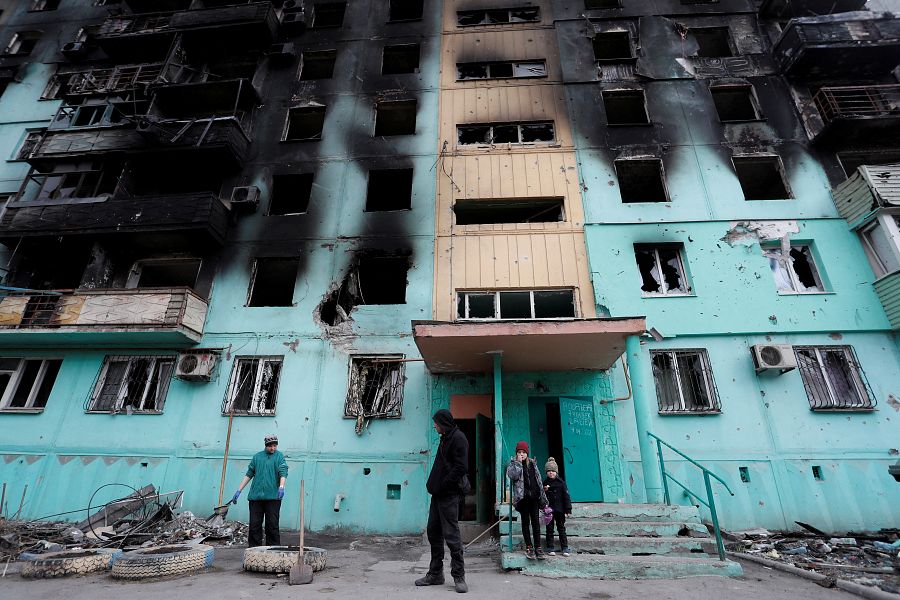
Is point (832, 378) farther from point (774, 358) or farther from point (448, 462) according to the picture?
point (448, 462)

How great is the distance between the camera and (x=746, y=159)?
12812 mm

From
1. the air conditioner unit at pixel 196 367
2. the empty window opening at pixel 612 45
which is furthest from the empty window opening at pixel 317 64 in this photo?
the air conditioner unit at pixel 196 367

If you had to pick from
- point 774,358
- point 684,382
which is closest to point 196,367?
point 684,382

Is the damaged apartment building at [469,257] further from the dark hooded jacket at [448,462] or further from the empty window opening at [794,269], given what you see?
the dark hooded jacket at [448,462]

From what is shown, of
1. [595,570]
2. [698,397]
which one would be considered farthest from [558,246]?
[595,570]

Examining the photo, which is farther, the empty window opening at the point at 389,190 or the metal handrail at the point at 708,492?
the empty window opening at the point at 389,190

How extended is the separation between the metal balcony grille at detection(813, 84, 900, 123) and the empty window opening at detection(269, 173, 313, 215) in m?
15.5

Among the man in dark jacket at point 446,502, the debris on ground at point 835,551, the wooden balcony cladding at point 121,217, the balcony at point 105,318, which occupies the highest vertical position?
the wooden balcony cladding at point 121,217

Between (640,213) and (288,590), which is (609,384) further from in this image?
(288,590)

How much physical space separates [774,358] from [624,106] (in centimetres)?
923

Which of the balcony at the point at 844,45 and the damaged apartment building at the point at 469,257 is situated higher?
the balcony at the point at 844,45

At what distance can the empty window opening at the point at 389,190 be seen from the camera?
1387 centimetres

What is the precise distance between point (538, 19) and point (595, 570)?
57.0 ft

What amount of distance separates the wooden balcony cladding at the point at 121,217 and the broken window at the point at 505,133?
7791 mm
